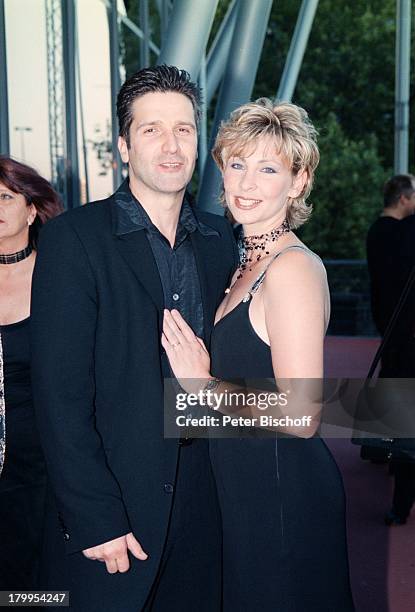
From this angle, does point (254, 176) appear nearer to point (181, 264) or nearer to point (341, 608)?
point (181, 264)

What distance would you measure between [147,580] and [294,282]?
811 millimetres

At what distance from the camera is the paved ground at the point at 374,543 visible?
442cm

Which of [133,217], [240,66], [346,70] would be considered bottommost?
[133,217]

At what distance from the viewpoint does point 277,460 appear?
246cm

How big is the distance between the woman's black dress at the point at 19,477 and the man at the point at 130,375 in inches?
22.8

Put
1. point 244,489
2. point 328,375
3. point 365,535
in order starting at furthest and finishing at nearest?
1. point 328,375
2. point 365,535
3. point 244,489

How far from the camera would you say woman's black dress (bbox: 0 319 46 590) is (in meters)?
3.04

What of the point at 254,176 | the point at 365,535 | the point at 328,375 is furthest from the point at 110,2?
→ the point at 254,176

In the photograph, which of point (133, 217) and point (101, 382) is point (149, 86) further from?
point (101, 382)

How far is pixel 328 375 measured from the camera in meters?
11.0

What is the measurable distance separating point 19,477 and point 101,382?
89 centimetres

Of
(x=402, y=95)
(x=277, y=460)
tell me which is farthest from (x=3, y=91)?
(x=402, y=95)

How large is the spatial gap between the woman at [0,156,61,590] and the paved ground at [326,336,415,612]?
173 cm

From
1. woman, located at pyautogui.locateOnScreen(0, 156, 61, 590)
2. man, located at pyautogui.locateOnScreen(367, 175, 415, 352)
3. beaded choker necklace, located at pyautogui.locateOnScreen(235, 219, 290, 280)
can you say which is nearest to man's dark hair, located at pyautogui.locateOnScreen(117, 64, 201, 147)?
beaded choker necklace, located at pyautogui.locateOnScreen(235, 219, 290, 280)
